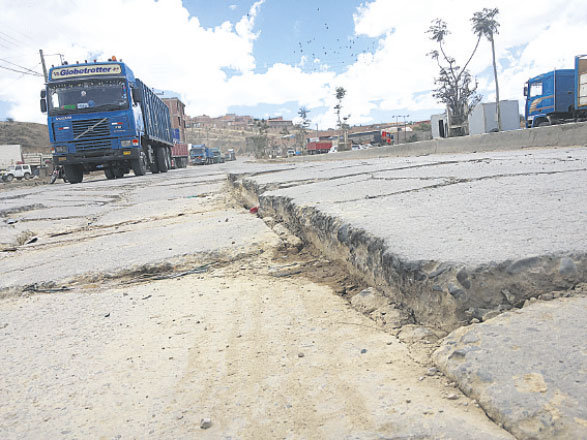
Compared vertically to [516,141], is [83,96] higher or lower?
higher

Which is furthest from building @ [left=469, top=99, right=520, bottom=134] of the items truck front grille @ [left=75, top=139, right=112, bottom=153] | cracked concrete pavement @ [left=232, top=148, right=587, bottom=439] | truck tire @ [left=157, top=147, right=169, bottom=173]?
cracked concrete pavement @ [left=232, top=148, right=587, bottom=439]

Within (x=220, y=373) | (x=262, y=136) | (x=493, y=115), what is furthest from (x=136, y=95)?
(x=262, y=136)

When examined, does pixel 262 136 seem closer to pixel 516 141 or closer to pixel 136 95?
pixel 136 95

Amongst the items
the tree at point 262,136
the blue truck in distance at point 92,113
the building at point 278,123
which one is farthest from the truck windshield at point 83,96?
the building at point 278,123

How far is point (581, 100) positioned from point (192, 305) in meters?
17.3

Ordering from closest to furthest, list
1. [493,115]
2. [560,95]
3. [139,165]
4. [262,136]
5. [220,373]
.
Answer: [220,373], [139,165], [560,95], [493,115], [262,136]

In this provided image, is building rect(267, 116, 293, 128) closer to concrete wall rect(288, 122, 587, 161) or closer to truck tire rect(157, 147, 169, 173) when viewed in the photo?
truck tire rect(157, 147, 169, 173)

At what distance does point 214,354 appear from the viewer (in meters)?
1.16

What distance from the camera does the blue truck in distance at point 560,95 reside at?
14531mm

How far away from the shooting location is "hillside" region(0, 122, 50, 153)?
2526 inches

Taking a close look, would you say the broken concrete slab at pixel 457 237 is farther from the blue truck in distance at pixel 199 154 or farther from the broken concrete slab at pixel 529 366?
the blue truck in distance at pixel 199 154

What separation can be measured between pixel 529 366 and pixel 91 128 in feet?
37.6

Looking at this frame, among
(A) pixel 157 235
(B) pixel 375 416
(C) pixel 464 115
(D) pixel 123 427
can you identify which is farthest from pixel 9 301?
(C) pixel 464 115

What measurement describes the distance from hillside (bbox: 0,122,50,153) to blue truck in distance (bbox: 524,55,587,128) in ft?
214
